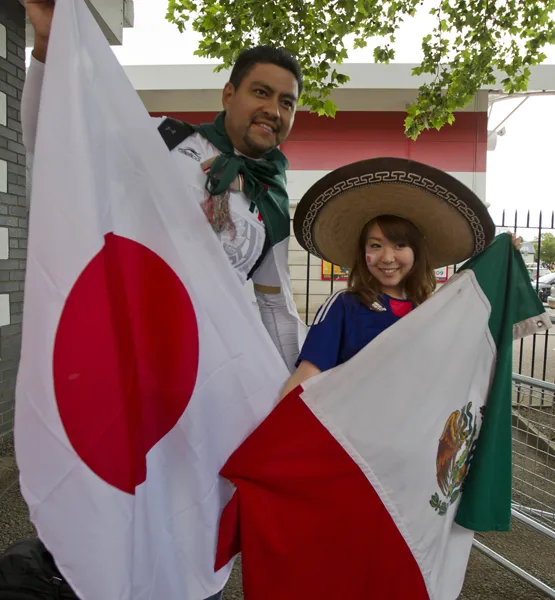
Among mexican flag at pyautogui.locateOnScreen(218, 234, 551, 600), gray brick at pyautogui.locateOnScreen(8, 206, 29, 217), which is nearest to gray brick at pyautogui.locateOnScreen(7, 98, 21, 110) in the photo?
gray brick at pyautogui.locateOnScreen(8, 206, 29, 217)

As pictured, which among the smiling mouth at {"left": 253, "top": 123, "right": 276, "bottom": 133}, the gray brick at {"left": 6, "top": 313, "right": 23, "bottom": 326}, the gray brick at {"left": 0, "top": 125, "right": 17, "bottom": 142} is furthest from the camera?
the gray brick at {"left": 6, "top": 313, "right": 23, "bottom": 326}

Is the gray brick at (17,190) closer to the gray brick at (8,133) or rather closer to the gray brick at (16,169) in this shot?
Result: the gray brick at (16,169)

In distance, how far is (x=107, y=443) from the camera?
1181mm

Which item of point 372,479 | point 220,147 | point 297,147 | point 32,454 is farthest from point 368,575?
point 297,147

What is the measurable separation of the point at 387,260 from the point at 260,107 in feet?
2.45

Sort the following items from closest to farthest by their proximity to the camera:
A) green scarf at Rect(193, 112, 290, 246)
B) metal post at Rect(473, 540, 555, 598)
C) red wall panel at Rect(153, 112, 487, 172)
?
green scarf at Rect(193, 112, 290, 246) → metal post at Rect(473, 540, 555, 598) → red wall panel at Rect(153, 112, 487, 172)

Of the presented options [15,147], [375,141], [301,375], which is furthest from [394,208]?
[375,141]

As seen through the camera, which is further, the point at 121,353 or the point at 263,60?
the point at 263,60

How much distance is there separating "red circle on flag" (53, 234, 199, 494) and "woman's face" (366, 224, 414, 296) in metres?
0.72

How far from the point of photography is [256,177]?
1848 mm

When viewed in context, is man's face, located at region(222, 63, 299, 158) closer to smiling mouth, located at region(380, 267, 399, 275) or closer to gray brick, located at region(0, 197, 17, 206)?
smiling mouth, located at region(380, 267, 399, 275)

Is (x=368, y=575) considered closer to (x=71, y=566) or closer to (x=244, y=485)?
(x=244, y=485)

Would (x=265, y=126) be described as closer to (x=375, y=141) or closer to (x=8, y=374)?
(x=8, y=374)

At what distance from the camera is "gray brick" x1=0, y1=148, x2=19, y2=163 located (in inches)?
149
